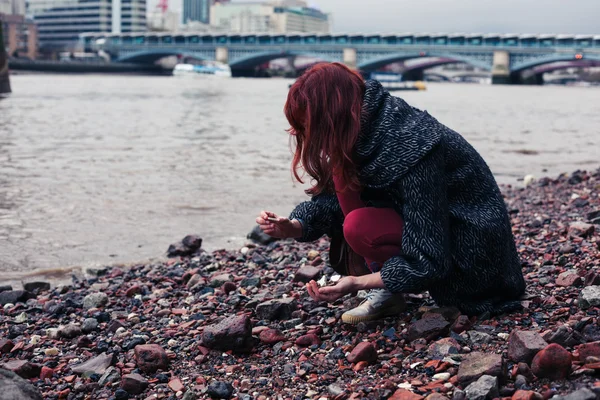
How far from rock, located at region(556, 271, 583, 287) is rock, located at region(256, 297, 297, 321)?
101 centimetres

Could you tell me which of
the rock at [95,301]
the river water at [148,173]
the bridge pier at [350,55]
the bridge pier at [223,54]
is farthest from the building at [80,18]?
the rock at [95,301]

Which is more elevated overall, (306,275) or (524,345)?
(524,345)

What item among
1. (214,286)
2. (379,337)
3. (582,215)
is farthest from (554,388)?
(582,215)

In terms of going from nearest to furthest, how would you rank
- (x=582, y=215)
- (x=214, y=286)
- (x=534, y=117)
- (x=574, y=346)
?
(x=574, y=346), (x=214, y=286), (x=582, y=215), (x=534, y=117)

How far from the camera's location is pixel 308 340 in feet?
8.59

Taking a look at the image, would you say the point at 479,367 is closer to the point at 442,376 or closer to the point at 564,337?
the point at 442,376

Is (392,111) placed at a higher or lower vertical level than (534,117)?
higher

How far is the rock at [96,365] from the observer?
2592mm

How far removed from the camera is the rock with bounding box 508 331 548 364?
6.94 ft

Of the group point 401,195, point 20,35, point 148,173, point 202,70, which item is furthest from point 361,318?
point 20,35

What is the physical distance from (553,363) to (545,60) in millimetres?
71378

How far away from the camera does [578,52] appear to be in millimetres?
68812

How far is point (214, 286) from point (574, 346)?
76.4 inches

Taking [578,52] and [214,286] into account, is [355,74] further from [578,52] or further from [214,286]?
[578,52]
